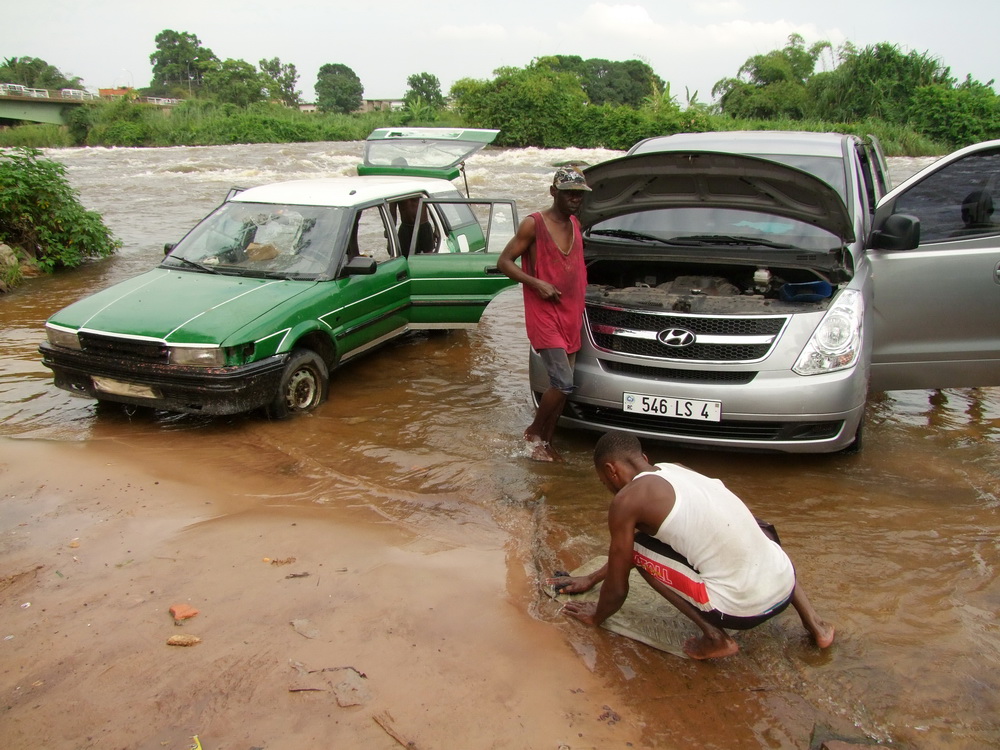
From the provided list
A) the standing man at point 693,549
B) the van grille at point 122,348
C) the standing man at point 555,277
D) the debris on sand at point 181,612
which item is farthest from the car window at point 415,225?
the standing man at point 693,549

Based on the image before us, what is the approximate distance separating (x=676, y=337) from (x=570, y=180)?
1094 millimetres

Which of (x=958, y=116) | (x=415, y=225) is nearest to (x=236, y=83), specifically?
(x=958, y=116)

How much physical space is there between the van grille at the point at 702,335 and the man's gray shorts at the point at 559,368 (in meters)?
0.30

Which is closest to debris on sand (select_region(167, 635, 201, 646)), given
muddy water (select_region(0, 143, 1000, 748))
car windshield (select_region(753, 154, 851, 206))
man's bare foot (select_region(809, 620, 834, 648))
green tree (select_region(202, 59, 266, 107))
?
muddy water (select_region(0, 143, 1000, 748))

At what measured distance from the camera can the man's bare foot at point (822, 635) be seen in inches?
116

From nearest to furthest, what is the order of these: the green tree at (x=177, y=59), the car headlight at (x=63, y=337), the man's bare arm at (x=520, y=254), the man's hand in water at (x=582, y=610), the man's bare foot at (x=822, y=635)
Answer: the man's bare foot at (x=822, y=635) < the man's hand in water at (x=582, y=610) < the man's bare arm at (x=520, y=254) < the car headlight at (x=63, y=337) < the green tree at (x=177, y=59)

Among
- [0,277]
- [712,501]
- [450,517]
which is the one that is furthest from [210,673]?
[0,277]

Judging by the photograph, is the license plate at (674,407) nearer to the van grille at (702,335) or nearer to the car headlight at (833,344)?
the van grille at (702,335)

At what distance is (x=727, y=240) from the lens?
4984mm

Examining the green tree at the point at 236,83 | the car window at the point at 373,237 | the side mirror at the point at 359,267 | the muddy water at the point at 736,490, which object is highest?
the green tree at the point at 236,83

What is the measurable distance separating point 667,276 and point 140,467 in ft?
12.1

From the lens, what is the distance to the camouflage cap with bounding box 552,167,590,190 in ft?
14.6

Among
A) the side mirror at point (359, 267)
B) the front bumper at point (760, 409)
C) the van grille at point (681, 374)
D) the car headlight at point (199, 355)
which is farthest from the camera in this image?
the side mirror at point (359, 267)

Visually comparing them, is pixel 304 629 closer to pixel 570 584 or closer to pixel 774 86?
pixel 570 584
